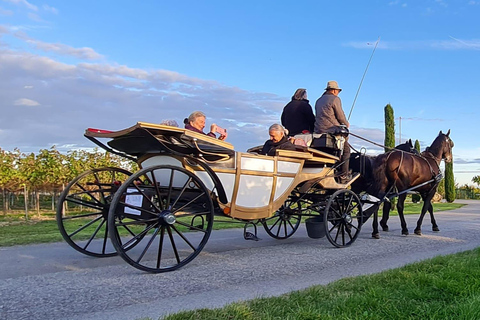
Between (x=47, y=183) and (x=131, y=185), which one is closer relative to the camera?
(x=131, y=185)

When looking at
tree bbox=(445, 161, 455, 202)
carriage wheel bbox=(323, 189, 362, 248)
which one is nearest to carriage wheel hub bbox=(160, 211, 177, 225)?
carriage wheel bbox=(323, 189, 362, 248)

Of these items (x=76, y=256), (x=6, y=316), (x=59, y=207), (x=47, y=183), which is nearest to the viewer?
(x=6, y=316)

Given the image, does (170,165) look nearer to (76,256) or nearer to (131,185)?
(131,185)

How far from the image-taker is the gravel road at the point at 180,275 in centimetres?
390

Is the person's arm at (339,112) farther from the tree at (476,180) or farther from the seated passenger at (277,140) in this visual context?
the tree at (476,180)

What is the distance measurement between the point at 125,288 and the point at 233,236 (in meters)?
4.50

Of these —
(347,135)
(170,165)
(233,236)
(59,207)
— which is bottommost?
(233,236)

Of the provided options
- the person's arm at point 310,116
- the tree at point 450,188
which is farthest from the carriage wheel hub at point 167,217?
the tree at point 450,188

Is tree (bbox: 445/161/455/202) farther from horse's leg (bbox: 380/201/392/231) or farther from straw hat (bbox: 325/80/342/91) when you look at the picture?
straw hat (bbox: 325/80/342/91)

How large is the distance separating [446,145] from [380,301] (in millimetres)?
7852

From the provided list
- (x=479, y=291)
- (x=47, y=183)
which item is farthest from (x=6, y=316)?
(x=47, y=183)

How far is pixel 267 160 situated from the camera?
6.41 metres

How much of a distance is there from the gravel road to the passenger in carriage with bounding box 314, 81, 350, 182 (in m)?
1.54

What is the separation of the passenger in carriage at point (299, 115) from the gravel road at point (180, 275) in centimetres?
218
